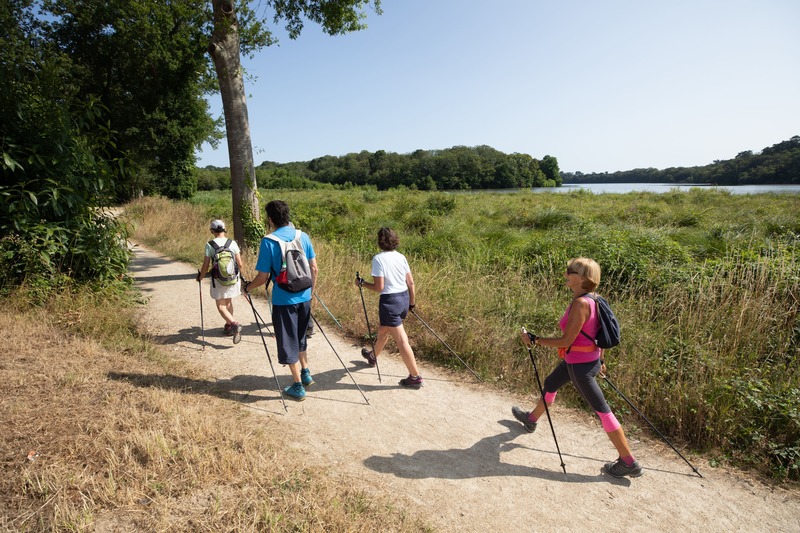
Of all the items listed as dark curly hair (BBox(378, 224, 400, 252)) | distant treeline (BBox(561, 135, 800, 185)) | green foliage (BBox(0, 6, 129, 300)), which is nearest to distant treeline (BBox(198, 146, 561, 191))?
distant treeline (BBox(561, 135, 800, 185))

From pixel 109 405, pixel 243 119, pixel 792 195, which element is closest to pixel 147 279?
pixel 243 119

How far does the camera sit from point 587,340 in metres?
3.42

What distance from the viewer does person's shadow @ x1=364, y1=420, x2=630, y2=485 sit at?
3424 mm

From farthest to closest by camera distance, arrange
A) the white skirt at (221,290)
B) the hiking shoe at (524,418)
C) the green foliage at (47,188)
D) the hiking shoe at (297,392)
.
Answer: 1. the white skirt at (221,290)
2. the green foliage at (47,188)
3. the hiking shoe at (297,392)
4. the hiking shoe at (524,418)

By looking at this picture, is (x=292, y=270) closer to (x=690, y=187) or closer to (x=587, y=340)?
(x=587, y=340)

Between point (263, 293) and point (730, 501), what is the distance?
25.9 feet

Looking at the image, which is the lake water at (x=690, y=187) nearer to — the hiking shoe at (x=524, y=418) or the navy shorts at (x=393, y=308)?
the hiking shoe at (x=524, y=418)

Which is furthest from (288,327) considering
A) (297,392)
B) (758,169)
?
(758,169)

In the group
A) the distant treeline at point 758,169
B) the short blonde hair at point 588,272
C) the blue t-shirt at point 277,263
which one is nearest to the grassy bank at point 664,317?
the short blonde hair at point 588,272

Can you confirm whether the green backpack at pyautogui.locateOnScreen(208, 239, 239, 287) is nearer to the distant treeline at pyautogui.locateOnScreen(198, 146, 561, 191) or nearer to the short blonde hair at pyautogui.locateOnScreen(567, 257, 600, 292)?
the short blonde hair at pyautogui.locateOnScreen(567, 257, 600, 292)

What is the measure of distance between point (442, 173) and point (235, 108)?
63476 millimetres

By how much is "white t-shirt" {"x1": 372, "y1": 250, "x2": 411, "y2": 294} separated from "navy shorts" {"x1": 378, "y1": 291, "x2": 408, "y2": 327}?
0.06 m

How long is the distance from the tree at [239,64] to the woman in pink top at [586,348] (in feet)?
28.1

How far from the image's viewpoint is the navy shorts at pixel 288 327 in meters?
4.34
